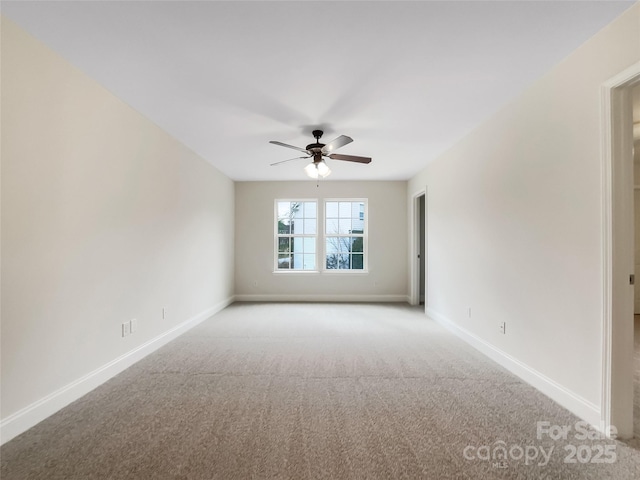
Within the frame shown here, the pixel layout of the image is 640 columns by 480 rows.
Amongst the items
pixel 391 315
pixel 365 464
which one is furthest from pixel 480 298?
pixel 365 464

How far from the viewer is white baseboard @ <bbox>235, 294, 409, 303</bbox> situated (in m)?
5.82

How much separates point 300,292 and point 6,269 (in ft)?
15.0

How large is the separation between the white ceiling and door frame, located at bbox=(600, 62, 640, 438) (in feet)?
1.89

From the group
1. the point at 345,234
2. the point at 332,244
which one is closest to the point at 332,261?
the point at 332,244

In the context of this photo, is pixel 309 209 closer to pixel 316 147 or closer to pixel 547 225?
pixel 316 147

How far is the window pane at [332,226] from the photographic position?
6.01 metres

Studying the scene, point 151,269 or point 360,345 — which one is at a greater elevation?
point 151,269

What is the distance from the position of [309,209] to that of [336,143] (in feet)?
10.3

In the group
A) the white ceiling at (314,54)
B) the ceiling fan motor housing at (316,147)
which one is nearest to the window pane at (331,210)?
the ceiling fan motor housing at (316,147)

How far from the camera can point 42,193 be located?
1841 mm

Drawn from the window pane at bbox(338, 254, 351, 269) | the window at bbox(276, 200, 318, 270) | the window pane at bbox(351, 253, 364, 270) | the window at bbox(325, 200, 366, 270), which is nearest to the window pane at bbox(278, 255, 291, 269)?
the window at bbox(276, 200, 318, 270)

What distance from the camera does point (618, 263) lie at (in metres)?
1.65

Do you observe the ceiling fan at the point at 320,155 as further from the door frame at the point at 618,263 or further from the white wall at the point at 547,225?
the door frame at the point at 618,263

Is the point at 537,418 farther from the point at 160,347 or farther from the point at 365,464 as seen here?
the point at 160,347
